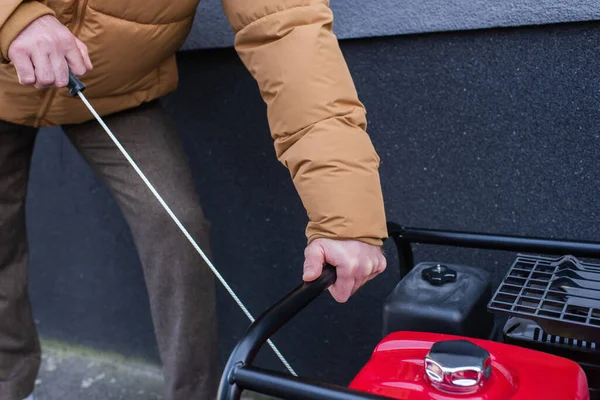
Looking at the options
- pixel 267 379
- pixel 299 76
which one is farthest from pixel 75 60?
pixel 267 379

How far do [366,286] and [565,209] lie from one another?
26.6 inches

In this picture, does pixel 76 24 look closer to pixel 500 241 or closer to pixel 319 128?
pixel 319 128

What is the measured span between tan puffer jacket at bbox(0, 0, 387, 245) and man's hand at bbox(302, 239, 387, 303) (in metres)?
0.02

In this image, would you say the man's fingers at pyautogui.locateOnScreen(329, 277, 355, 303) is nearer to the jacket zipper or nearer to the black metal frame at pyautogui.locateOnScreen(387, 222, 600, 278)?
the black metal frame at pyautogui.locateOnScreen(387, 222, 600, 278)

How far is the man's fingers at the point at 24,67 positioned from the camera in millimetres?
1274

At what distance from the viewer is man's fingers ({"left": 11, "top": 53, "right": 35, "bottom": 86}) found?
1.27 metres

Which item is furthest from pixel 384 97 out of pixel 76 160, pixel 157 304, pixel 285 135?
pixel 76 160

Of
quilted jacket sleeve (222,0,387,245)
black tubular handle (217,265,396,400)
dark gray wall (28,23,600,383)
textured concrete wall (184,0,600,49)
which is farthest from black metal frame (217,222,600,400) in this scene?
textured concrete wall (184,0,600,49)

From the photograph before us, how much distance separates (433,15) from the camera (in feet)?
5.97

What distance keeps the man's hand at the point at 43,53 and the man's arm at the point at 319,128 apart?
37cm

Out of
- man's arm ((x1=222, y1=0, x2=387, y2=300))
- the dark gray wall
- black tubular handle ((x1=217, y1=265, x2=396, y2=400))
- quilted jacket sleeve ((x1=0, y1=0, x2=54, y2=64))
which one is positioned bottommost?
the dark gray wall

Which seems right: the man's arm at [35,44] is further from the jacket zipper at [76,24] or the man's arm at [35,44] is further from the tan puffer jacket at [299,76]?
the jacket zipper at [76,24]

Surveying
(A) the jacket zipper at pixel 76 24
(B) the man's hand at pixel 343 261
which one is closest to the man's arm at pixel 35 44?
(A) the jacket zipper at pixel 76 24

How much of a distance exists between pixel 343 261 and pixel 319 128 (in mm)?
270
